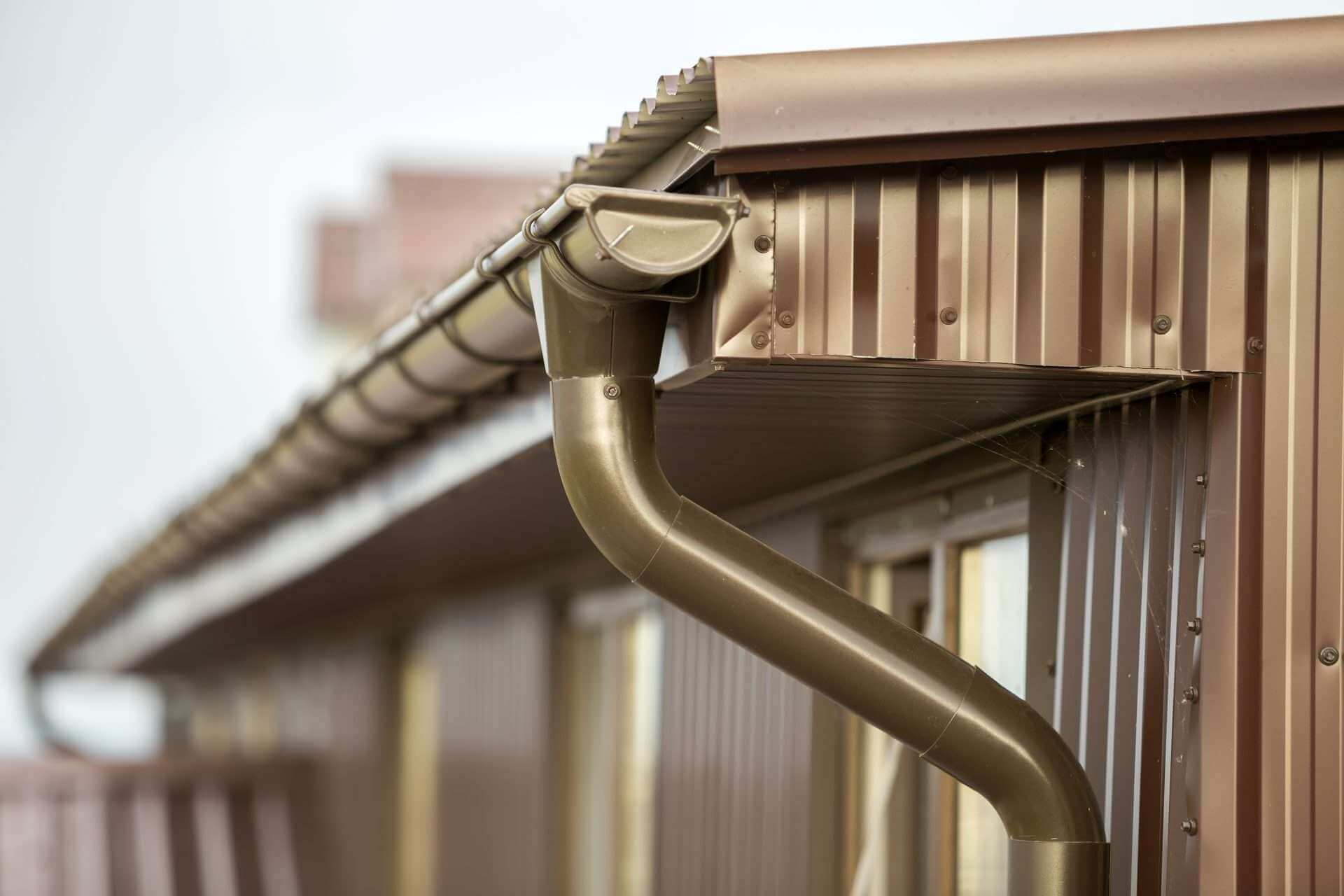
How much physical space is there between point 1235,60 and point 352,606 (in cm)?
713

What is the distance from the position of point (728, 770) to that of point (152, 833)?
233 inches

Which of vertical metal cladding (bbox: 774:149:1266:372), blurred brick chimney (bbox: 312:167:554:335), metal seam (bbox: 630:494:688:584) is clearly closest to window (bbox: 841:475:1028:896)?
vertical metal cladding (bbox: 774:149:1266:372)

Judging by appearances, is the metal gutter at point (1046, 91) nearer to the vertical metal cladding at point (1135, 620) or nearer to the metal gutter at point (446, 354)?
the metal gutter at point (446, 354)

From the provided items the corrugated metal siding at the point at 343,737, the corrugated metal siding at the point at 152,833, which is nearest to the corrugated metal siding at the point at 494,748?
the corrugated metal siding at the point at 343,737

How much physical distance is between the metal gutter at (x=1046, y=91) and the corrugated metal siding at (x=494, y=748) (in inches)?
191

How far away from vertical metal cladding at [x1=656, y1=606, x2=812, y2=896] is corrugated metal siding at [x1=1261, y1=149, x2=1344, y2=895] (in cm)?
185

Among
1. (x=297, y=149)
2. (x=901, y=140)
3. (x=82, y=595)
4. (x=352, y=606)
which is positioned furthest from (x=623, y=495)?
(x=297, y=149)

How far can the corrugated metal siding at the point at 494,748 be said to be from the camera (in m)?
7.18

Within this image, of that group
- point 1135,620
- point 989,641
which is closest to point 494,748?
point 989,641

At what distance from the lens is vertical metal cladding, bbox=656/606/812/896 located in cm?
444

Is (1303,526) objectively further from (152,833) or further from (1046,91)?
(152,833)

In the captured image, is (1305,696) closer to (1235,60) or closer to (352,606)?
(1235,60)

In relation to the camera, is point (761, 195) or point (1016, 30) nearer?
point (761, 195)

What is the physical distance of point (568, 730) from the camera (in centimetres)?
713
